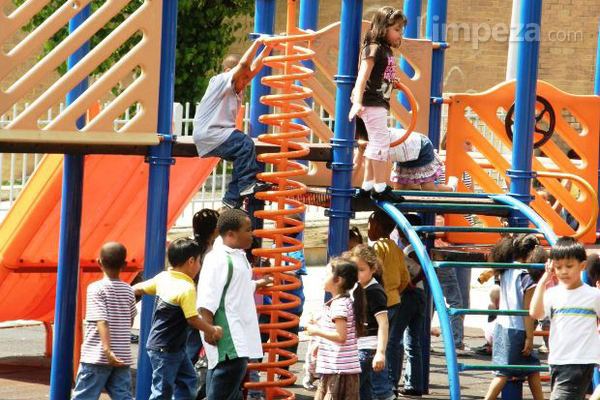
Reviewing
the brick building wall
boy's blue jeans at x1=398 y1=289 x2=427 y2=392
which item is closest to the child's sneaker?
boy's blue jeans at x1=398 y1=289 x2=427 y2=392

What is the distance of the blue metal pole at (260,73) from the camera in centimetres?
1041

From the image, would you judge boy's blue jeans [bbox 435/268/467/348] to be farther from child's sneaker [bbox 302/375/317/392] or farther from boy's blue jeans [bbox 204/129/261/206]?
boy's blue jeans [bbox 204/129/261/206]

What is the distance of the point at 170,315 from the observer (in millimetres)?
8469

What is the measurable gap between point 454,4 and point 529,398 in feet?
53.9

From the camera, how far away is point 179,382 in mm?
8758


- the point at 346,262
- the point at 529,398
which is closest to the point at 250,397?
the point at 346,262

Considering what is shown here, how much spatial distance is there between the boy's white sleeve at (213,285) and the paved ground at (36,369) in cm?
235

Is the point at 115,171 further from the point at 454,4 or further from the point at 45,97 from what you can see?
the point at 454,4

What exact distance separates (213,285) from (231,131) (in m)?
1.58

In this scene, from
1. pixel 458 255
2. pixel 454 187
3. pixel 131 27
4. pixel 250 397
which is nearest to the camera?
pixel 131 27

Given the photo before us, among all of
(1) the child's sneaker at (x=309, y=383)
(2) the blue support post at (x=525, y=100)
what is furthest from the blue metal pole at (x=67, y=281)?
(2) the blue support post at (x=525, y=100)

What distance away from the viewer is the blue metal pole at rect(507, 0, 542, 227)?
408 inches

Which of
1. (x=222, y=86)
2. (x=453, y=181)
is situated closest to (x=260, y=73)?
(x=222, y=86)

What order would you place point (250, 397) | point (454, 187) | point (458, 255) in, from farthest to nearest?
1. point (454, 187)
2. point (458, 255)
3. point (250, 397)
